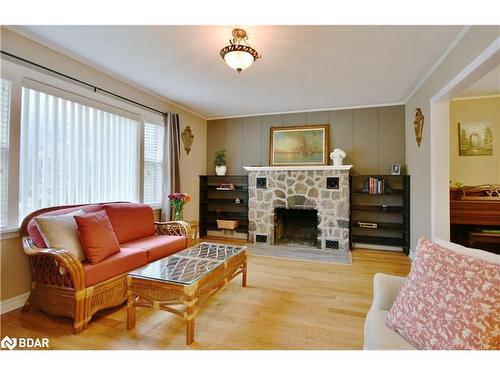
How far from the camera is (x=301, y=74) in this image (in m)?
3.01

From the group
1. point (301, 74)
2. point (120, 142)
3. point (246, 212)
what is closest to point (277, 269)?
point (246, 212)

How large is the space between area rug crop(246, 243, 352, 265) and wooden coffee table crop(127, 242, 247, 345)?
1785mm

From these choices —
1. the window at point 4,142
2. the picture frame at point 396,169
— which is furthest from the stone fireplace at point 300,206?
the window at point 4,142

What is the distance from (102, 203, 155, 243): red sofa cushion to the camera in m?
2.71

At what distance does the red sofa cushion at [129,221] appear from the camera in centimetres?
271

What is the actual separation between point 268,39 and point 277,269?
2.69 meters

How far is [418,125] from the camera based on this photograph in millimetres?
3285

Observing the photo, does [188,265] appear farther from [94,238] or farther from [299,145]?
[299,145]

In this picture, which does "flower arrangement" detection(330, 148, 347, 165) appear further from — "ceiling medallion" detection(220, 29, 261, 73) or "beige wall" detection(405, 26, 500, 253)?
"ceiling medallion" detection(220, 29, 261, 73)

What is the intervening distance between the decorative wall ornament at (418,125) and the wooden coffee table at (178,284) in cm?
307

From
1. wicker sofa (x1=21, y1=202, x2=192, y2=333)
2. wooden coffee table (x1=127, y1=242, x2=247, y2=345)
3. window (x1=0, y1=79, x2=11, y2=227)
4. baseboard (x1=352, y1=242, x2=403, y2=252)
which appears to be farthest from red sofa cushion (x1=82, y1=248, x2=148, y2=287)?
baseboard (x1=352, y1=242, x2=403, y2=252)

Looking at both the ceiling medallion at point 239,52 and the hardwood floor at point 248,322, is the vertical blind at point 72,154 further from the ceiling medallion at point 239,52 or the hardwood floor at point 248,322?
the ceiling medallion at point 239,52

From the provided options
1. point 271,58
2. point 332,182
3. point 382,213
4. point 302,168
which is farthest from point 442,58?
point 382,213
